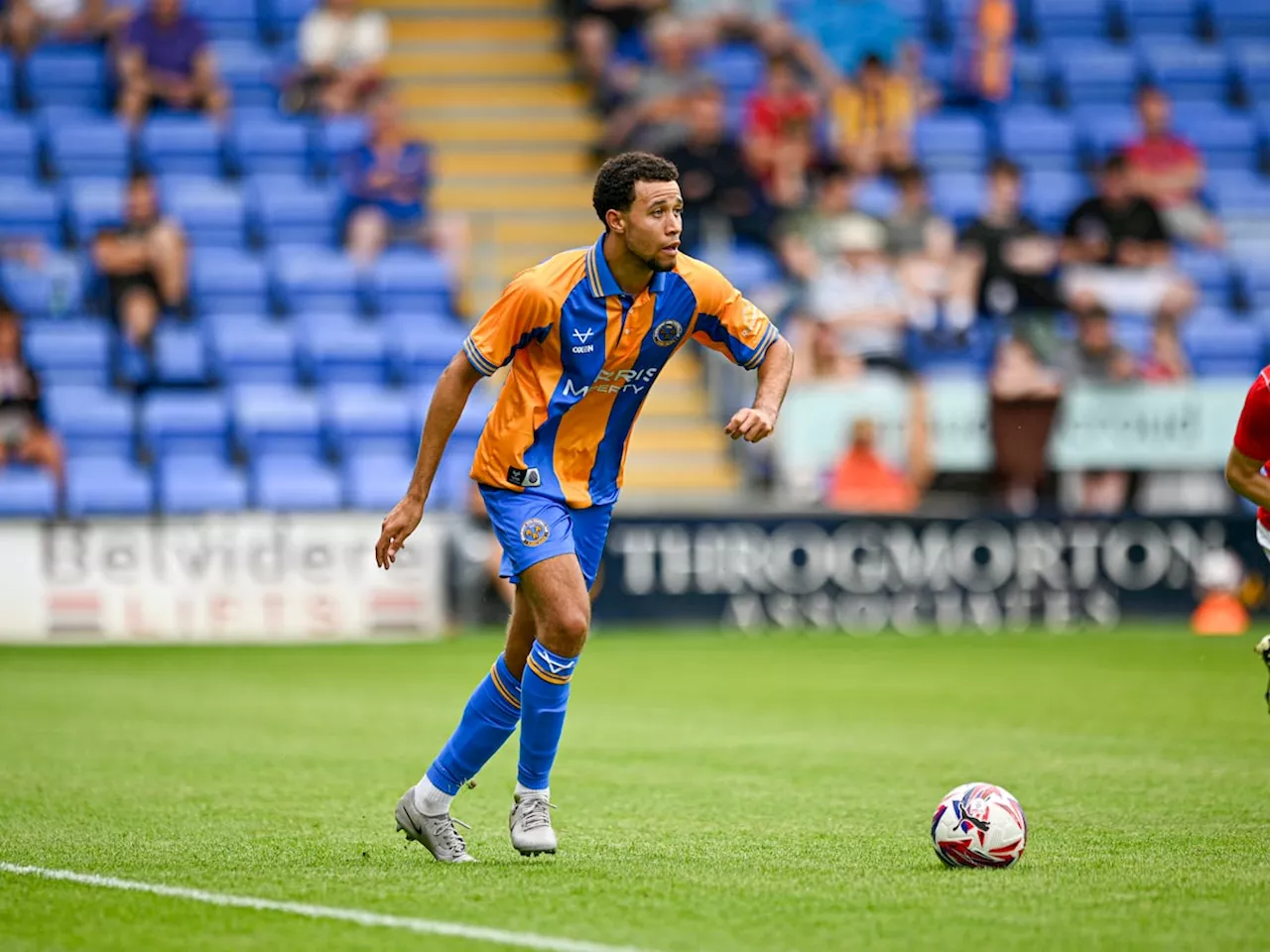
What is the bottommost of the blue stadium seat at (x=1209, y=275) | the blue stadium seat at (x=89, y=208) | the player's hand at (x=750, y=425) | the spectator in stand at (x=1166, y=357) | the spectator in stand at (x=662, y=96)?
the spectator in stand at (x=1166, y=357)

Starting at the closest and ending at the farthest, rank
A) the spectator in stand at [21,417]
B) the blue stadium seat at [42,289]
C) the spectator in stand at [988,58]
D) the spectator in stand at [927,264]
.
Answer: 1. the spectator in stand at [21,417]
2. the blue stadium seat at [42,289]
3. the spectator in stand at [927,264]
4. the spectator in stand at [988,58]

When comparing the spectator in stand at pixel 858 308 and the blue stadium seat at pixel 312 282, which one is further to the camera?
the blue stadium seat at pixel 312 282

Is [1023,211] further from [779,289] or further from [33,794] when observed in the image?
[33,794]

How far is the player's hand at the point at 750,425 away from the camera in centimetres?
639

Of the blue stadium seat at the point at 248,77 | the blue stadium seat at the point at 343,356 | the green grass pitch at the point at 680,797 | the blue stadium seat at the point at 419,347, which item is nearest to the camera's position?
the green grass pitch at the point at 680,797

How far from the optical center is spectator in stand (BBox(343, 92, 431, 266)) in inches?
793

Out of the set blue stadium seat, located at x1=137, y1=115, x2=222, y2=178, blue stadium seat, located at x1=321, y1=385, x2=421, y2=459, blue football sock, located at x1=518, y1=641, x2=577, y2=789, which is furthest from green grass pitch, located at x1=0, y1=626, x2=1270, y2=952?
blue stadium seat, located at x1=137, y1=115, x2=222, y2=178

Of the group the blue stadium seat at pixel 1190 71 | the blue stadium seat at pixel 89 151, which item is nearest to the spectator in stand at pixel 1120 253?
the blue stadium seat at pixel 1190 71

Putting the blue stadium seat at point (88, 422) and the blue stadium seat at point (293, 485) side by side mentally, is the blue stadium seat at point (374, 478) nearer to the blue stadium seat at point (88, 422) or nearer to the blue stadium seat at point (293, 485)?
the blue stadium seat at point (293, 485)

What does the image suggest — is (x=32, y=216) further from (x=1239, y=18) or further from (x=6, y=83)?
(x=1239, y=18)

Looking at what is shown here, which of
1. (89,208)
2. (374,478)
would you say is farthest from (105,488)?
(89,208)

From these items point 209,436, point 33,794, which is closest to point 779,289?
point 209,436

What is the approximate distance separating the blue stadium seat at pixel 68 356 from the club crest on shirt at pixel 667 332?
497 inches

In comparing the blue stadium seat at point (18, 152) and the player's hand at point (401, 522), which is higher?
the blue stadium seat at point (18, 152)
